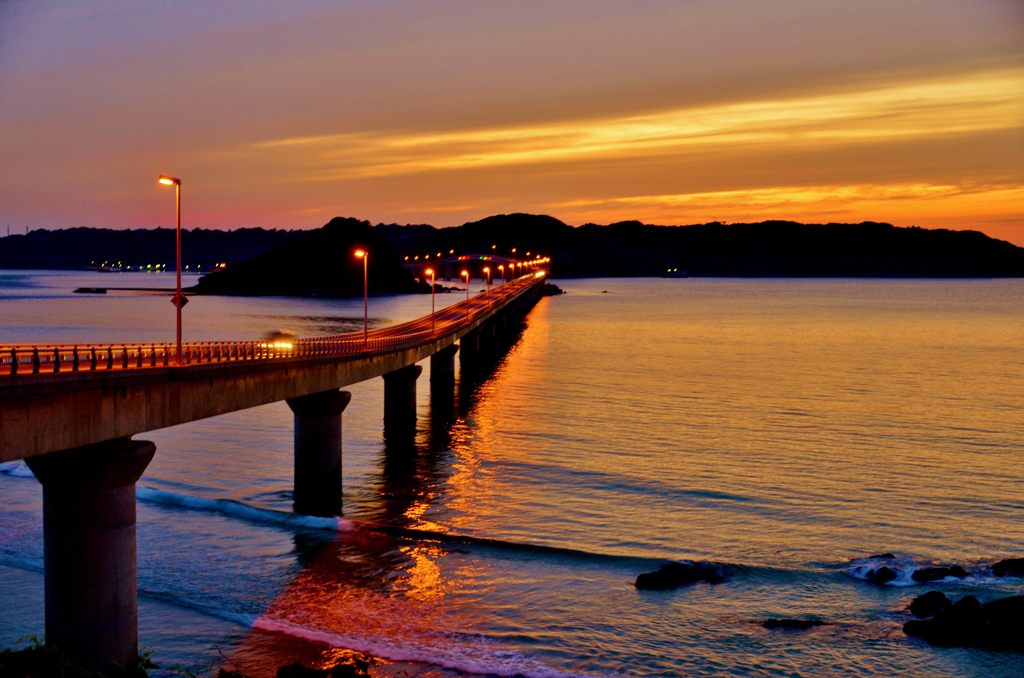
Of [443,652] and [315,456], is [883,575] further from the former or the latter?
[315,456]

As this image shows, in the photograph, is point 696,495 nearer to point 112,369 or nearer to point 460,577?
point 460,577

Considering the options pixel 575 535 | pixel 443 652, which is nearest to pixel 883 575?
pixel 575 535

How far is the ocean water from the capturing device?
26656mm

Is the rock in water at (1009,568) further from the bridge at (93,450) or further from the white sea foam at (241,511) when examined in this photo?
the bridge at (93,450)

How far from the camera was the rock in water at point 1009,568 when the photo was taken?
1289 inches

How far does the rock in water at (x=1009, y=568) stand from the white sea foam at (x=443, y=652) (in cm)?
1781

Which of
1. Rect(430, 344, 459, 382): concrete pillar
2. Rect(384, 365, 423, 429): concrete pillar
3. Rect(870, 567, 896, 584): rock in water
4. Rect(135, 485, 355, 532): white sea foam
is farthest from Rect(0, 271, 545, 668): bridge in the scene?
Rect(430, 344, 459, 382): concrete pillar

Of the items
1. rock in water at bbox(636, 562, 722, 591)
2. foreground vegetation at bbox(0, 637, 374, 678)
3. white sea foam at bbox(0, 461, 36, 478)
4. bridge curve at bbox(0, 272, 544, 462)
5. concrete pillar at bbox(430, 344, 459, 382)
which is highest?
bridge curve at bbox(0, 272, 544, 462)

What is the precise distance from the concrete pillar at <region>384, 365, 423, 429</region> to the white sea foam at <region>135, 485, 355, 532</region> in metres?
20.7

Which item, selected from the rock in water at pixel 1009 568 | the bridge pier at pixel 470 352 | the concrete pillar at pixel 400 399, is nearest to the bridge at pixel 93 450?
the rock in water at pixel 1009 568

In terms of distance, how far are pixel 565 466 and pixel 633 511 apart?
10.5m

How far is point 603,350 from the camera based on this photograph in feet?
418

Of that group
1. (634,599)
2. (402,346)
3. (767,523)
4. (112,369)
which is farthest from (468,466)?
(112,369)

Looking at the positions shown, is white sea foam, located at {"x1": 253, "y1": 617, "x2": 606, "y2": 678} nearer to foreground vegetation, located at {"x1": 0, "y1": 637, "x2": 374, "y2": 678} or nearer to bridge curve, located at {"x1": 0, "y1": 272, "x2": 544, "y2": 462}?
foreground vegetation, located at {"x1": 0, "y1": 637, "x2": 374, "y2": 678}
